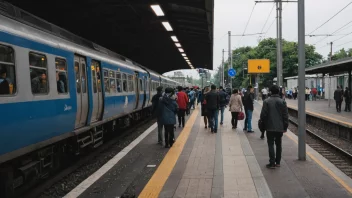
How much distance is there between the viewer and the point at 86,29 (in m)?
19.6

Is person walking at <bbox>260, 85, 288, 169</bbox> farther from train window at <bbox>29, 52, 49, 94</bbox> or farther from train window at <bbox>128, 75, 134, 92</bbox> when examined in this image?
train window at <bbox>128, 75, 134, 92</bbox>

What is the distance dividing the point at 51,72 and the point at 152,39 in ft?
54.7

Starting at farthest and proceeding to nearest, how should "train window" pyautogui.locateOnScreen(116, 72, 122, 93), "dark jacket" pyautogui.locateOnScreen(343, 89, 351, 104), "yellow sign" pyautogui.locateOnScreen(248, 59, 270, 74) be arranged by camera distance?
1. "yellow sign" pyautogui.locateOnScreen(248, 59, 270, 74)
2. "dark jacket" pyautogui.locateOnScreen(343, 89, 351, 104)
3. "train window" pyautogui.locateOnScreen(116, 72, 122, 93)

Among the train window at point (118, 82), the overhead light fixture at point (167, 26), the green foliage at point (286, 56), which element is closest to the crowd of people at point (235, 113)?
the train window at point (118, 82)

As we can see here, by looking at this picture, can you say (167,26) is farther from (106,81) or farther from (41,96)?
(41,96)

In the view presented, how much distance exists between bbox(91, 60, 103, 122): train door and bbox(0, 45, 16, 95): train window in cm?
471

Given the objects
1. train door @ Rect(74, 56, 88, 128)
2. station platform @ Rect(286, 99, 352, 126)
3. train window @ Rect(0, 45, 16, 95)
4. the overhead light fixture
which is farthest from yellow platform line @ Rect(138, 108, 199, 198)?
station platform @ Rect(286, 99, 352, 126)

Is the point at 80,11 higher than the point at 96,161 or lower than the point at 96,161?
higher

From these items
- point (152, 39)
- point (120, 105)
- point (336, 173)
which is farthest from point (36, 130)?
point (152, 39)

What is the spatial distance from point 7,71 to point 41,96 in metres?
1.18

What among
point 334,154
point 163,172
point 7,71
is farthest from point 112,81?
point 7,71

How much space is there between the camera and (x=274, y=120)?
8195 mm

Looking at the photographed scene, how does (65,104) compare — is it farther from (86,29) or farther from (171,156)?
(86,29)

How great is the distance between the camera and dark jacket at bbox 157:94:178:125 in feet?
35.2
